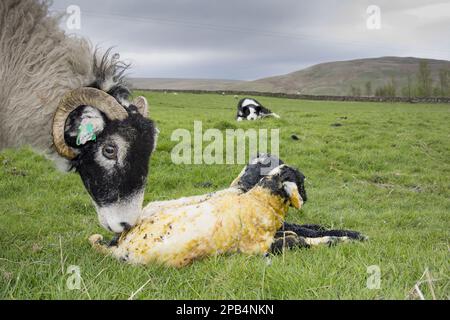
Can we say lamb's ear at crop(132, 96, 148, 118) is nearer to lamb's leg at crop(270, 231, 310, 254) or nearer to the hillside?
lamb's leg at crop(270, 231, 310, 254)

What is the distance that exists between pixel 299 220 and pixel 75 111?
181 inches

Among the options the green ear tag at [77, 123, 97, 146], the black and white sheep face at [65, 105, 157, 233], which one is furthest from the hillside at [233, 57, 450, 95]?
the green ear tag at [77, 123, 97, 146]

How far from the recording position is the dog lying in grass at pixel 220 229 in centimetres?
498

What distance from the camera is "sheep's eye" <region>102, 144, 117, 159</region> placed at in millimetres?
5922

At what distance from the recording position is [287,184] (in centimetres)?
611

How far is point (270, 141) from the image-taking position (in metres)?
17.3

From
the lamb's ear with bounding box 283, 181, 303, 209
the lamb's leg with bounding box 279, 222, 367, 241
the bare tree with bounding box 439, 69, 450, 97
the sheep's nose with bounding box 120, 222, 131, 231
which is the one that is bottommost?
the lamb's leg with bounding box 279, 222, 367, 241

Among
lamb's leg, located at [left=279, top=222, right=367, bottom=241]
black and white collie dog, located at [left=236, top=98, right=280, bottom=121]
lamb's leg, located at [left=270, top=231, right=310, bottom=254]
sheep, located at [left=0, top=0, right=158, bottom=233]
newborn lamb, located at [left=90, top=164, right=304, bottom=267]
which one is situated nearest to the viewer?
newborn lamb, located at [left=90, top=164, right=304, bottom=267]

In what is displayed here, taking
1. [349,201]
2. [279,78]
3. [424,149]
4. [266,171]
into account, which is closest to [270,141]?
[424,149]

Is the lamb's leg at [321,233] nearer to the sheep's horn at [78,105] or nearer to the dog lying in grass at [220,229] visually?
the dog lying in grass at [220,229]

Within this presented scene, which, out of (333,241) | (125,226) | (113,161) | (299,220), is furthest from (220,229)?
(299,220)

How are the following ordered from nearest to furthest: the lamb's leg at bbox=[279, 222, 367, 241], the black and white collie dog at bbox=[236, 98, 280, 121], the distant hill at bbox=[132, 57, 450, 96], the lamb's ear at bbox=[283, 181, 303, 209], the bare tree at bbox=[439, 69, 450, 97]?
the lamb's ear at bbox=[283, 181, 303, 209] → the lamb's leg at bbox=[279, 222, 367, 241] → the black and white collie dog at bbox=[236, 98, 280, 121] → the bare tree at bbox=[439, 69, 450, 97] → the distant hill at bbox=[132, 57, 450, 96]

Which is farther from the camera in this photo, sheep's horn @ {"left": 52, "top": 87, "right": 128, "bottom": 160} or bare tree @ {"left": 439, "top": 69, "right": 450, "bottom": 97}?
bare tree @ {"left": 439, "top": 69, "right": 450, "bottom": 97}

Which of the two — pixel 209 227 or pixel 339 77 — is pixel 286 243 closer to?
pixel 209 227
